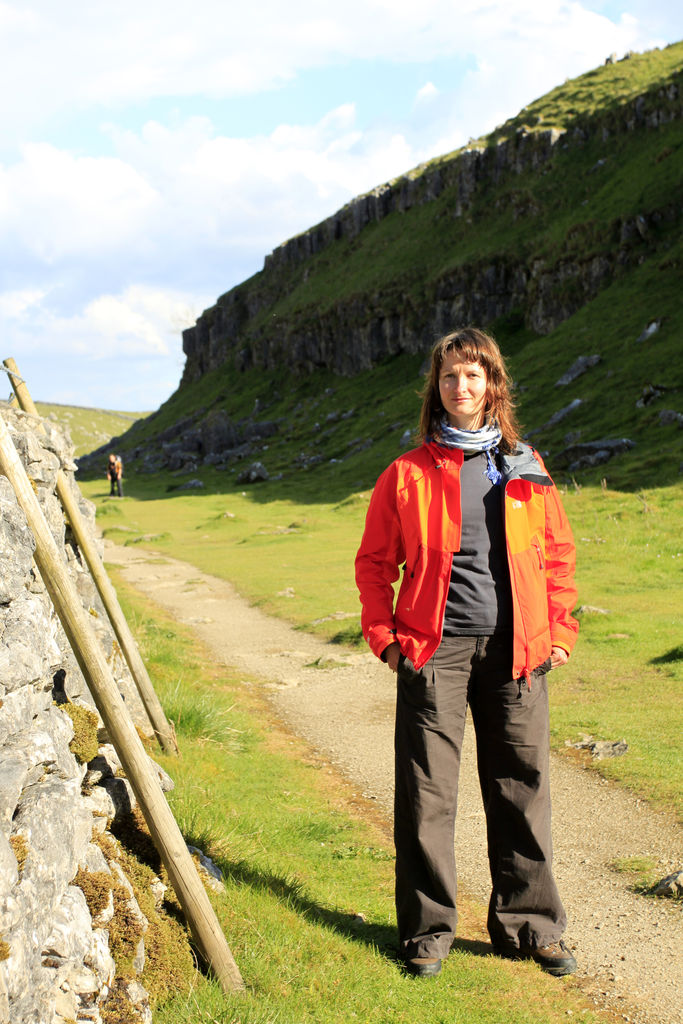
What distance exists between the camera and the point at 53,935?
387 centimetres

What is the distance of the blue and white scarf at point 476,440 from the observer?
522 centimetres

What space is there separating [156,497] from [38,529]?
163 feet

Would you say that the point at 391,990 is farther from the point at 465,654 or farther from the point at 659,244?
the point at 659,244

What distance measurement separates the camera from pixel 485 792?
543cm

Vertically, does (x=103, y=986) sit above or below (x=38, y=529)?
below

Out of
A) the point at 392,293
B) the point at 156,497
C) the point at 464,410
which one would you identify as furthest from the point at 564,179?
the point at 464,410

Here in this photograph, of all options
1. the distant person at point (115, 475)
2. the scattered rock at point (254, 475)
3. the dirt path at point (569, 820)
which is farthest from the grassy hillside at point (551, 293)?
the dirt path at point (569, 820)

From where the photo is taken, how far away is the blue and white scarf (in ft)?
17.1

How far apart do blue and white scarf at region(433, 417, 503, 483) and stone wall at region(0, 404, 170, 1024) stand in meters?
2.62

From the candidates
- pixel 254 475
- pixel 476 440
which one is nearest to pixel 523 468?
pixel 476 440

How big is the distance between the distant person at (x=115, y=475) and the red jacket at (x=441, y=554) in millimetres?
44295

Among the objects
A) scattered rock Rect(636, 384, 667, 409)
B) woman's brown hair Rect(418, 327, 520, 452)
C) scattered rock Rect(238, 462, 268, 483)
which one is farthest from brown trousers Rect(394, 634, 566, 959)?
scattered rock Rect(238, 462, 268, 483)

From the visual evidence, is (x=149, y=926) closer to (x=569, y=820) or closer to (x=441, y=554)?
(x=441, y=554)

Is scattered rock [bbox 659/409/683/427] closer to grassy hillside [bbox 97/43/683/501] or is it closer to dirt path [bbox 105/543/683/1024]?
grassy hillside [bbox 97/43/683/501]
